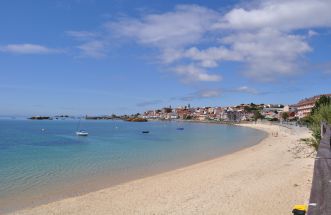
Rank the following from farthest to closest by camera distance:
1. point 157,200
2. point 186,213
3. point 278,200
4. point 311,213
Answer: point 157,200 < point 278,200 < point 186,213 < point 311,213

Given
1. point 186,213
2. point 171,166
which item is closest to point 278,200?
point 186,213

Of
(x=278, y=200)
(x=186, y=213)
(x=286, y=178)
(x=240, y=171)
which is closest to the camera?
(x=186, y=213)

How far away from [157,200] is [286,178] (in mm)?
5497

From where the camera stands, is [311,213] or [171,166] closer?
[311,213]

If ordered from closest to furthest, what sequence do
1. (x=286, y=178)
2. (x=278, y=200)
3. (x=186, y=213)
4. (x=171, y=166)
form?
(x=186, y=213) → (x=278, y=200) → (x=286, y=178) → (x=171, y=166)

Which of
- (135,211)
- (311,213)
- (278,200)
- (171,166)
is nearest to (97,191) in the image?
(135,211)

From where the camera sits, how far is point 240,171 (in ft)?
57.9

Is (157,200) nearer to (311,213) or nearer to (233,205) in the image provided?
(233,205)

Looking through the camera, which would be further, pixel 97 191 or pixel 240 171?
pixel 240 171

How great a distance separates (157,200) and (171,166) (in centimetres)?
1038

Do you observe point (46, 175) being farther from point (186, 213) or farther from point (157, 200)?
point (186, 213)

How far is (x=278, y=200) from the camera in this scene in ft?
35.0

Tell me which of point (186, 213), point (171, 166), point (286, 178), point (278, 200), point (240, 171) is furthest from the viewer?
point (171, 166)

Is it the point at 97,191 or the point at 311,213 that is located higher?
the point at 311,213
